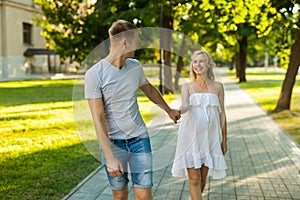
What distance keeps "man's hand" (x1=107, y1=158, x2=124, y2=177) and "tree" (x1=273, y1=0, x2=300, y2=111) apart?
9.95m

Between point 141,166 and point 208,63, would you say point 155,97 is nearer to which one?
point 141,166

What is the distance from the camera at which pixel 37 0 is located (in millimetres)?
25359

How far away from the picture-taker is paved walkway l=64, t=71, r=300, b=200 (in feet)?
14.6

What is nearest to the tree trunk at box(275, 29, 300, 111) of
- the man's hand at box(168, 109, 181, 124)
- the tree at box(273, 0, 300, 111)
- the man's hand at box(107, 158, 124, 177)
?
the tree at box(273, 0, 300, 111)

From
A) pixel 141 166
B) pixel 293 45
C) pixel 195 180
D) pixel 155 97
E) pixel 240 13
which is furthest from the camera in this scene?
pixel 293 45

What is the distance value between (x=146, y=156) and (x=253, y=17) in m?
8.60

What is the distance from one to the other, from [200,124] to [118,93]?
1345 mm

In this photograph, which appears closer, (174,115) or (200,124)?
(174,115)

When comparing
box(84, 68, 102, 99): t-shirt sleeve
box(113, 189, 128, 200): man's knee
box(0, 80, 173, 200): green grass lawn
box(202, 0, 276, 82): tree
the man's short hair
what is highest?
box(202, 0, 276, 82): tree

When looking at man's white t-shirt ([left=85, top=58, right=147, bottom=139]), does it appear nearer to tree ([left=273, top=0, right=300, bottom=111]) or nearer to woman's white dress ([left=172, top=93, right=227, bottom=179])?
woman's white dress ([left=172, top=93, right=227, bottom=179])

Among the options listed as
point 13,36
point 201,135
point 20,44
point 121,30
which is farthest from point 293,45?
point 20,44

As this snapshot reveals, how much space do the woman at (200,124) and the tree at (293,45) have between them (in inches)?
333

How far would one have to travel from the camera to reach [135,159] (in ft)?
10.7

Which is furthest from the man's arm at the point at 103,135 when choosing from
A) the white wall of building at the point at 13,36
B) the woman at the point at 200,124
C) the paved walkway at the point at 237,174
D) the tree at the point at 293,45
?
the white wall of building at the point at 13,36
